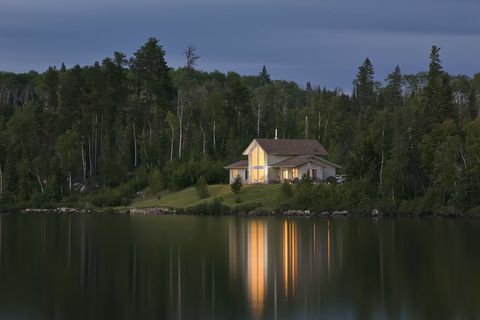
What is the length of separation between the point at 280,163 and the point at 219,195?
345 inches

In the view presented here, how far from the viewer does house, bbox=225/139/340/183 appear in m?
82.9

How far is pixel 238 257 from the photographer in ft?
111

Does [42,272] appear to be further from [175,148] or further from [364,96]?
[364,96]

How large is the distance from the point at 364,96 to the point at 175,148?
3735 centimetres

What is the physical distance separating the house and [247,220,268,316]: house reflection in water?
33.3 meters

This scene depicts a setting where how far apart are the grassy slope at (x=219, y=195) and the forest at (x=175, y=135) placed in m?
2.30

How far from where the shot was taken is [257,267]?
30516mm

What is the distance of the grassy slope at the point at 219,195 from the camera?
75688 mm

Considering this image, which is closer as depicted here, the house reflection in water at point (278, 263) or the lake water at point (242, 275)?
the lake water at point (242, 275)

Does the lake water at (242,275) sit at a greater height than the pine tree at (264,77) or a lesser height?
lesser

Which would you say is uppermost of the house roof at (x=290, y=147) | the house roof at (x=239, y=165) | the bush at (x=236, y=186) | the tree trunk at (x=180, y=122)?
the tree trunk at (x=180, y=122)

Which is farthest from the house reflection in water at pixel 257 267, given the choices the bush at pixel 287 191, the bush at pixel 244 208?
the bush at pixel 287 191

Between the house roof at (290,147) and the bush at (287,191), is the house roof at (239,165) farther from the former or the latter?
the bush at (287,191)

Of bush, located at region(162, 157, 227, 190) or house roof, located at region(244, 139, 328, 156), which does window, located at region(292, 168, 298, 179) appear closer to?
house roof, located at region(244, 139, 328, 156)
